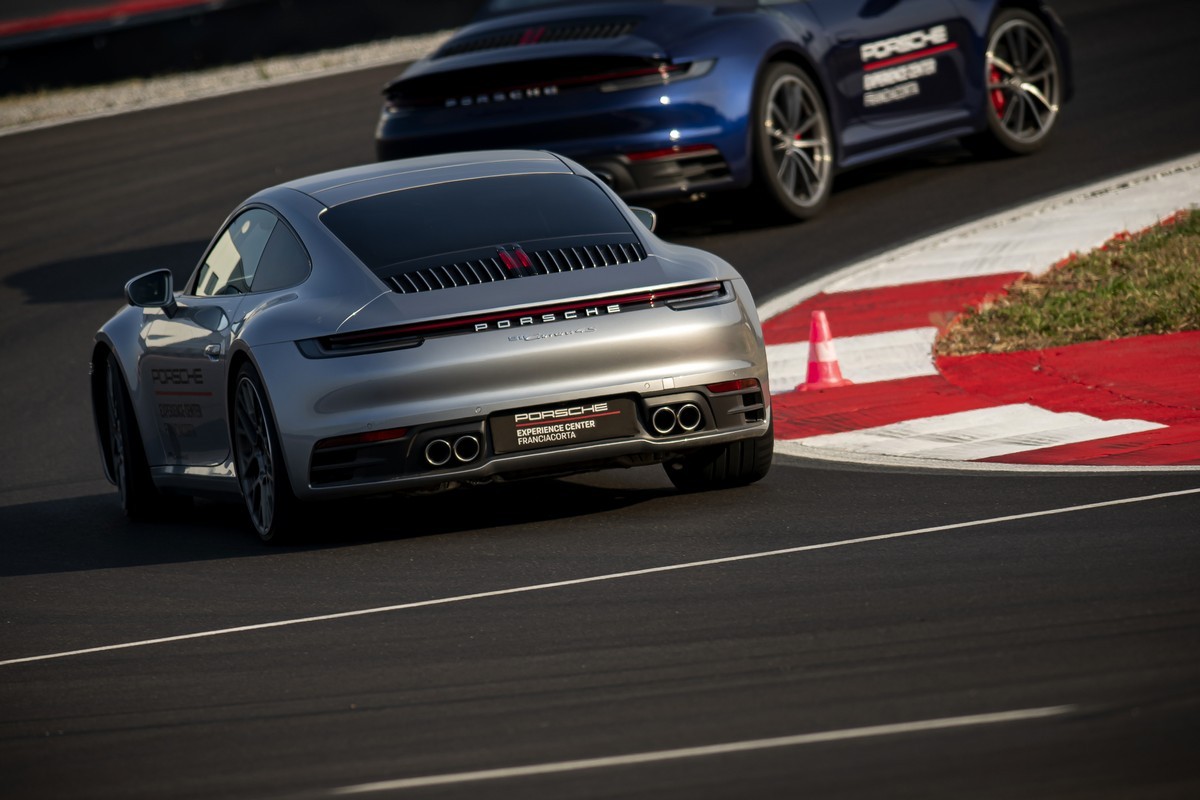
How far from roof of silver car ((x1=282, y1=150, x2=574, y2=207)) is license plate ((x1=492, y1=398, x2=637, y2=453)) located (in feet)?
4.41

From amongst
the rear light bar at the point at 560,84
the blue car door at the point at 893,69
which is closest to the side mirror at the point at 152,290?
the rear light bar at the point at 560,84

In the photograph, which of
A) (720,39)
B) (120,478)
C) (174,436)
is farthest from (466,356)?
(720,39)

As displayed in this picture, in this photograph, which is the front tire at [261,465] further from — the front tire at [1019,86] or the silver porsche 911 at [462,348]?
the front tire at [1019,86]

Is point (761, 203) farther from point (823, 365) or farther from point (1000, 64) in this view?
point (823, 365)

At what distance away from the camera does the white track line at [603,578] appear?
6.34m

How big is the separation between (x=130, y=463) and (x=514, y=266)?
2366 millimetres

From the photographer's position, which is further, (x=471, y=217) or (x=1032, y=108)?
(x=1032, y=108)

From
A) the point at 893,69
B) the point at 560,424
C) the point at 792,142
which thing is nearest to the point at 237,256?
the point at 560,424

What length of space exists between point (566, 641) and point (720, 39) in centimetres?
740

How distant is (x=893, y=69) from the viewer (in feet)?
43.9

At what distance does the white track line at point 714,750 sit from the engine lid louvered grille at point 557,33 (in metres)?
8.38

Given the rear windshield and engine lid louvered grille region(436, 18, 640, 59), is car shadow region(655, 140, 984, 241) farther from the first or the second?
the rear windshield

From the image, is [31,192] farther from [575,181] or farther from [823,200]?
[575,181]

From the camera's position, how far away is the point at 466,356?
23.3 feet
